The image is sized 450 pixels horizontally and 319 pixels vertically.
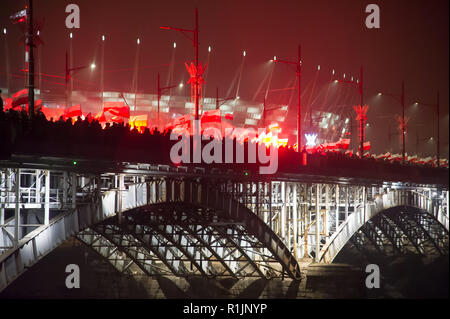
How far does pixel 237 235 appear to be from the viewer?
58156mm

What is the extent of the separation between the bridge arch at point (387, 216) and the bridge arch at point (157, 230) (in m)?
5.76

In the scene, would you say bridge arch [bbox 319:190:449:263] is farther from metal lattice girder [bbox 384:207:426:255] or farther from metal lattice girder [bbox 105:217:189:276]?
metal lattice girder [bbox 105:217:189:276]

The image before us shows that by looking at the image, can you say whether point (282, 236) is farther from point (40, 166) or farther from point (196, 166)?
point (40, 166)

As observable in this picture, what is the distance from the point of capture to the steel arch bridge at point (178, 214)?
1437 inches

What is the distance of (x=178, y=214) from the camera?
54031mm

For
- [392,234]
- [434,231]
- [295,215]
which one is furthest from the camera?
[392,234]

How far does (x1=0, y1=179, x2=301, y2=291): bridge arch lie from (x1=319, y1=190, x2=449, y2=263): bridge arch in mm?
5763

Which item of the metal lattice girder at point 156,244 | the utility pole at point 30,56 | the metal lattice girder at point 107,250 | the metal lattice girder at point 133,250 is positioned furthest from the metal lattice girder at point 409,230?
the utility pole at point 30,56

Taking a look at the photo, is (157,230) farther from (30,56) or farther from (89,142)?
(30,56)

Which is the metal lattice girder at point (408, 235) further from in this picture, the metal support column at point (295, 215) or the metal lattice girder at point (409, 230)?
the metal support column at point (295, 215)

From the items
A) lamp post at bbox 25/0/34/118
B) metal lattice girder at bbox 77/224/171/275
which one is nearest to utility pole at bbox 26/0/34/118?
lamp post at bbox 25/0/34/118

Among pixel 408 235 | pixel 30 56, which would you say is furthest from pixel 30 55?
pixel 408 235

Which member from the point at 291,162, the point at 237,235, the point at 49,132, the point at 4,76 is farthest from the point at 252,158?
the point at 4,76

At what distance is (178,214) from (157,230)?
200cm
